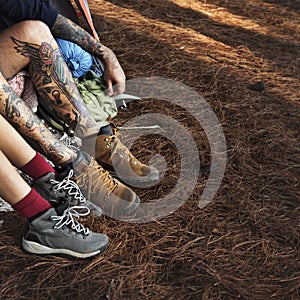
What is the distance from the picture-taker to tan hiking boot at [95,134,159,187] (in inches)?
84.3

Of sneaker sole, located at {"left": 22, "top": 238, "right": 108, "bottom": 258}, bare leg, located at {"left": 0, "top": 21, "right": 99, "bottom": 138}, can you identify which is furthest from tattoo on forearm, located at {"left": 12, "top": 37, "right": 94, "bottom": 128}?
sneaker sole, located at {"left": 22, "top": 238, "right": 108, "bottom": 258}

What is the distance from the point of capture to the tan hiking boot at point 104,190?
2.00 meters

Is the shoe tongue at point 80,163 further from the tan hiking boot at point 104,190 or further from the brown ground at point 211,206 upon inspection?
the brown ground at point 211,206

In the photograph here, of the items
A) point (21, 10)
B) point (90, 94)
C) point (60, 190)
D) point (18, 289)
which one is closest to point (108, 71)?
point (90, 94)

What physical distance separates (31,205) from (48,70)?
1.88 ft

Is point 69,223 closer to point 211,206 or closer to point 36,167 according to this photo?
point 36,167

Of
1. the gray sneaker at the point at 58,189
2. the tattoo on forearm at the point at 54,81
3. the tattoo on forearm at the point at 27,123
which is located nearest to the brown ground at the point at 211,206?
the gray sneaker at the point at 58,189

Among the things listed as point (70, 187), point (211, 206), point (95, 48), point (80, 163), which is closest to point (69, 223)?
point (70, 187)

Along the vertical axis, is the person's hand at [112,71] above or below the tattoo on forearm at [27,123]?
below

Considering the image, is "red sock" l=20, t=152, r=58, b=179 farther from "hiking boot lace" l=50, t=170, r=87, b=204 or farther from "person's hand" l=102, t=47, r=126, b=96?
"person's hand" l=102, t=47, r=126, b=96

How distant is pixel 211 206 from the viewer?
2088 mm

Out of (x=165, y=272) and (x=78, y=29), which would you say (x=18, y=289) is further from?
(x=78, y=29)

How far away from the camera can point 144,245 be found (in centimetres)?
189

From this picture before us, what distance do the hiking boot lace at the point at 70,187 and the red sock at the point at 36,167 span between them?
0.05 metres
